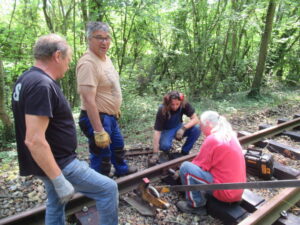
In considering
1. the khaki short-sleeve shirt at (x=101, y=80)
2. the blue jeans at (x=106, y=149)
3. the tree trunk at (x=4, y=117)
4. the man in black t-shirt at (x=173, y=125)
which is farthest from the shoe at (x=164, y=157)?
the tree trunk at (x=4, y=117)

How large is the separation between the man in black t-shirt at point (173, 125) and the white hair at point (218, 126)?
3.82ft

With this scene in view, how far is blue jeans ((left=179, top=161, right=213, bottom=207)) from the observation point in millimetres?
2744

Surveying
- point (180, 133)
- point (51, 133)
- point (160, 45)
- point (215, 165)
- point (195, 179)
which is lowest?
point (195, 179)

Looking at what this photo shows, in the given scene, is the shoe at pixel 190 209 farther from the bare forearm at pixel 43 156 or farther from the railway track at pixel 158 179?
the bare forearm at pixel 43 156

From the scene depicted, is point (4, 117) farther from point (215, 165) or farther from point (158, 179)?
point (215, 165)

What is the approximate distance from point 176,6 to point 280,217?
8.66m

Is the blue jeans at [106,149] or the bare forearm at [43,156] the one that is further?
the blue jeans at [106,149]

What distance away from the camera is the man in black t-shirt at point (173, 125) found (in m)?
3.98

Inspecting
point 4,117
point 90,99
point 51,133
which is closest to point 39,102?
point 51,133

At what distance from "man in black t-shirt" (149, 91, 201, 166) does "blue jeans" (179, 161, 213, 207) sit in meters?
1.00

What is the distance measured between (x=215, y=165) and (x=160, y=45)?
880 centimetres

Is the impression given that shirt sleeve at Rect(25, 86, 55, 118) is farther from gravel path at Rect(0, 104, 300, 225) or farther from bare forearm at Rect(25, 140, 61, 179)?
gravel path at Rect(0, 104, 300, 225)

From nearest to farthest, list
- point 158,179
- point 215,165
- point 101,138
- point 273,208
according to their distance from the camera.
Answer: point 273,208, point 215,165, point 101,138, point 158,179

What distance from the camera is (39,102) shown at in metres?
1.49
